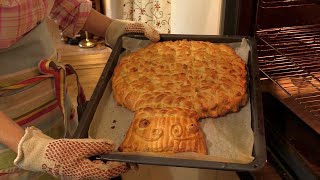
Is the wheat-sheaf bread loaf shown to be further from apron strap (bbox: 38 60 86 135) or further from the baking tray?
apron strap (bbox: 38 60 86 135)

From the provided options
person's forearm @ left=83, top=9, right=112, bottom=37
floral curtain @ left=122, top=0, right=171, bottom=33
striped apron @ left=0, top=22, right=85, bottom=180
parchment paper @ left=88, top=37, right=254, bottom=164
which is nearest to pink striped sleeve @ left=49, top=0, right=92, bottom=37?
person's forearm @ left=83, top=9, right=112, bottom=37

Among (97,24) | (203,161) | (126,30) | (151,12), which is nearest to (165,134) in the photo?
(203,161)

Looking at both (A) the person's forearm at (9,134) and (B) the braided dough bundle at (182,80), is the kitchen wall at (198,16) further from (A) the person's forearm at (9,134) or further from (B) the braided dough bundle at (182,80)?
(A) the person's forearm at (9,134)

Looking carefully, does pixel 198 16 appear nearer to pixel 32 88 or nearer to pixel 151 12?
pixel 32 88

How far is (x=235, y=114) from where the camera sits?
1011mm

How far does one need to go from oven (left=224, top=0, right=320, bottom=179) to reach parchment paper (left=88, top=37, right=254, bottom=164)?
14 centimetres

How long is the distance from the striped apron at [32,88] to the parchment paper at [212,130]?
0.55ft

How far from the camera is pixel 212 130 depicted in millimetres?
949

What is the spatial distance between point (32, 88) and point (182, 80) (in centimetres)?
44

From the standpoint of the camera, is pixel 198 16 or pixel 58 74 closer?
pixel 58 74

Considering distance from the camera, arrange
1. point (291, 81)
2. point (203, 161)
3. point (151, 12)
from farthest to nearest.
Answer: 1. point (151, 12)
2. point (291, 81)
3. point (203, 161)

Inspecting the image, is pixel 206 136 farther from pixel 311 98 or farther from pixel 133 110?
pixel 311 98

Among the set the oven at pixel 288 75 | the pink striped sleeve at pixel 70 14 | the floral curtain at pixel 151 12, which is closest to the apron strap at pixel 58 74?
the pink striped sleeve at pixel 70 14

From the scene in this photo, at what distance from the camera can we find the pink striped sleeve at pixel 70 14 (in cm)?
124
